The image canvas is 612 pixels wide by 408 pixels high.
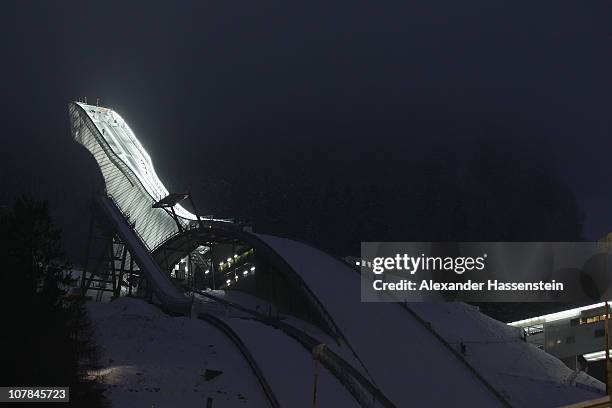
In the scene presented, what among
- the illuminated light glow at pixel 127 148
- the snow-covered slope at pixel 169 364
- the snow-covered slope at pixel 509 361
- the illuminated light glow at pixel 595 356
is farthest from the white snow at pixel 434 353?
the illuminated light glow at pixel 127 148

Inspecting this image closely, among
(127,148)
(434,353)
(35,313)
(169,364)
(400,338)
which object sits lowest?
(169,364)

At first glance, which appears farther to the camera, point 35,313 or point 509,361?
point 509,361

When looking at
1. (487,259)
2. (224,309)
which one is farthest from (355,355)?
(487,259)

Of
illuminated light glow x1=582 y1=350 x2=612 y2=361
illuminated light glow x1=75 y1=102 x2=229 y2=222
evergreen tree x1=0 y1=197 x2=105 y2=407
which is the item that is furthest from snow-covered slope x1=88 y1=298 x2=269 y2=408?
illuminated light glow x1=75 y1=102 x2=229 y2=222

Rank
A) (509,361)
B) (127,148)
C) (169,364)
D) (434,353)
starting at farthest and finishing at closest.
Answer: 1. (127,148)
2. (509,361)
3. (434,353)
4. (169,364)

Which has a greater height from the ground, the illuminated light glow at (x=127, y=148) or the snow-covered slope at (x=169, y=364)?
the illuminated light glow at (x=127, y=148)

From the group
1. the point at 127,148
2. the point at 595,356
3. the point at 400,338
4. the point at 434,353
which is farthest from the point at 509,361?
the point at 127,148

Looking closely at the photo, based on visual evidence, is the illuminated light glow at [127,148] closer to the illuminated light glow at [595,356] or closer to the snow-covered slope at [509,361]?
the snow-covered slope at [509,361]

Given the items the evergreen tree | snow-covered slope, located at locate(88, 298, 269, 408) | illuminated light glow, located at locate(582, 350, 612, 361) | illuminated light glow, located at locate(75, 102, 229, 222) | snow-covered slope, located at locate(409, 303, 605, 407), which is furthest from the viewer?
illuminated light glow, located at locate(75, 102, 229, 222)

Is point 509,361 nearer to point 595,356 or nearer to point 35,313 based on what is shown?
point 595,356

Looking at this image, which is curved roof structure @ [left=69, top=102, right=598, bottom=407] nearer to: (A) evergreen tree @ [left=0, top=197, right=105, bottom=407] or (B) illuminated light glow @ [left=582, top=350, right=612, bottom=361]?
(B) illuminated light glow @ [left=582, top=350, right=612, bottom=361]

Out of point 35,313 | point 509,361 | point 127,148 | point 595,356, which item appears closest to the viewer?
point 35,313

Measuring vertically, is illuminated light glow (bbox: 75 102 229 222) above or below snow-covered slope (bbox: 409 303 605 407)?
above

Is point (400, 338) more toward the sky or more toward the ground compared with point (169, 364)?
more toward the sky
